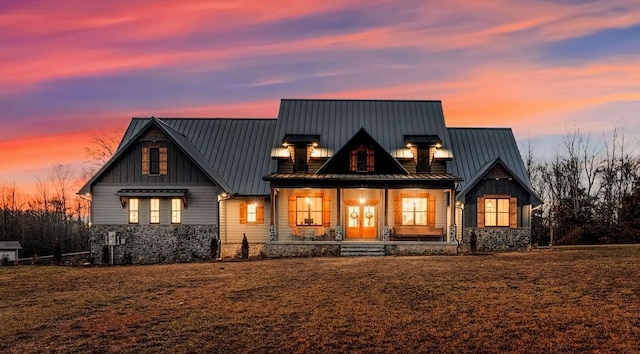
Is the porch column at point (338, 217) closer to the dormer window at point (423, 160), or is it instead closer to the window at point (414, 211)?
the window at point (414, 211)

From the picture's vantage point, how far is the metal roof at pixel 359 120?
32.8m

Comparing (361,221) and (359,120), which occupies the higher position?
(359,120)

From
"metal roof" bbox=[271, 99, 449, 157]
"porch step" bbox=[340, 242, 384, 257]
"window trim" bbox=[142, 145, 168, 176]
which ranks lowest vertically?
"porch step" bbox=[340, 242, 384, 257]

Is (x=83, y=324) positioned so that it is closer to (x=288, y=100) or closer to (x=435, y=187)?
(x=435, y=187)

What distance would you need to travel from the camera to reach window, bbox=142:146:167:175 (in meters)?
28.8

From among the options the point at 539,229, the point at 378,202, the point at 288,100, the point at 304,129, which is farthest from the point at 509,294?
the point at 539,229

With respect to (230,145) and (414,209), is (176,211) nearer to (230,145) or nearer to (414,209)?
(230,145)

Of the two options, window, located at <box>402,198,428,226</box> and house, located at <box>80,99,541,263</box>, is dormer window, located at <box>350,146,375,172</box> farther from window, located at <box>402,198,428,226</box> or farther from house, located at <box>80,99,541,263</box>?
window, located at <box>402,198,428,226</box>

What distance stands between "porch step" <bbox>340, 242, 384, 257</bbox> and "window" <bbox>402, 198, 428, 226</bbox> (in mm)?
3719

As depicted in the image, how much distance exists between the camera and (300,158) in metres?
31.2

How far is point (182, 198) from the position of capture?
92.9 feet

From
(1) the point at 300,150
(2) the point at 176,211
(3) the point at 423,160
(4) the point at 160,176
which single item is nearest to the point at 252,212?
(2) the point at 176,211

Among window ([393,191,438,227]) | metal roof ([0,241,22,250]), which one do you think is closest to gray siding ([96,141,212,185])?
window ([393,191,438,227])

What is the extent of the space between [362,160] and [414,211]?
3946mm
